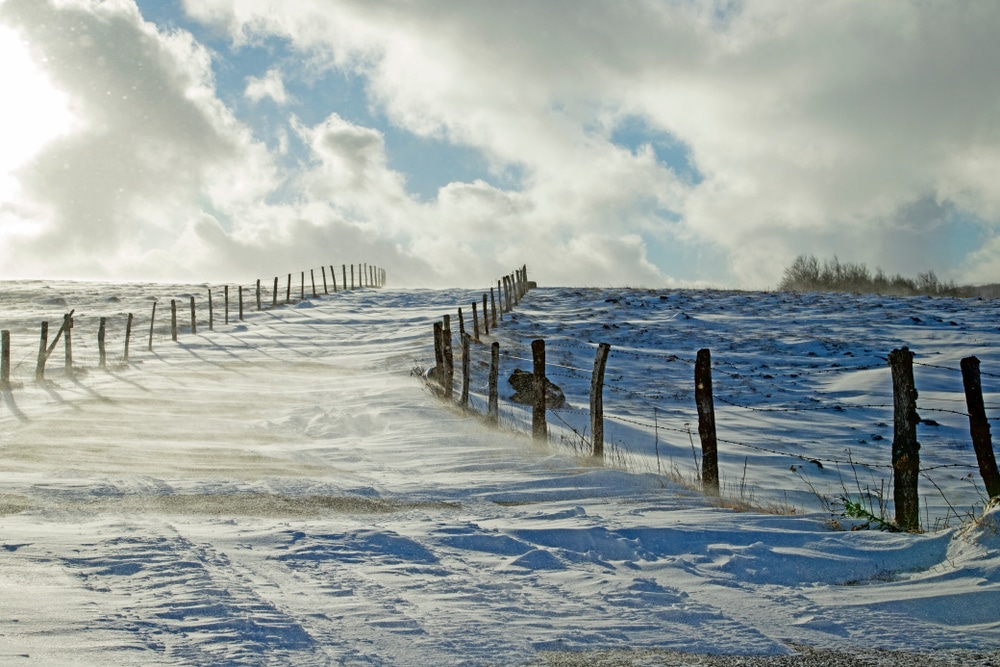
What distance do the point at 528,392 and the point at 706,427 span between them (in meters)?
9.16

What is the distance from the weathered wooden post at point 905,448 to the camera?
21.6ft

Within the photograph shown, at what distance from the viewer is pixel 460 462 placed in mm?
9188

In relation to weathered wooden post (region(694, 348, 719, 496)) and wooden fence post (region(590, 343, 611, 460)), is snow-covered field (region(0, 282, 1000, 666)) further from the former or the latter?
weathered wooden post (region(694, 348, 719, 496))

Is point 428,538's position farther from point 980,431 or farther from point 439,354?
point 439,354

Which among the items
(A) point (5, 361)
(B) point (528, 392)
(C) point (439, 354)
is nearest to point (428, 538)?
(B) point (528, 392)

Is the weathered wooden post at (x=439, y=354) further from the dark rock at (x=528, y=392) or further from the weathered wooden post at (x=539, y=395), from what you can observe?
the weathered wooden post at (x=539, y=395)

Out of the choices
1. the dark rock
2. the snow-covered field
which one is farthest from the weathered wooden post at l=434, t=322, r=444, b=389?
the dark rock

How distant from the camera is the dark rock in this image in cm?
1641

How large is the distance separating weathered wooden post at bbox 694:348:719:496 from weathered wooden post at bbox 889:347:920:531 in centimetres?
175

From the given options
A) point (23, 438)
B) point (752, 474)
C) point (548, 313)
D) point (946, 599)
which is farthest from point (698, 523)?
point (548, 313)

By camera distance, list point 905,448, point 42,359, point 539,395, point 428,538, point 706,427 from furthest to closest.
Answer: point 42,359, point 539,395, point 706,427, point 905,448, point 428,538

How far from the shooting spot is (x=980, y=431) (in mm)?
6586

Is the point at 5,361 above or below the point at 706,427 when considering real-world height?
above

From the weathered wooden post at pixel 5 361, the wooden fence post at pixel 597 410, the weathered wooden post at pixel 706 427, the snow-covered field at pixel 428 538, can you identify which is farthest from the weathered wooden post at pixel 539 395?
the weathered wooden post at pixel 5 361
